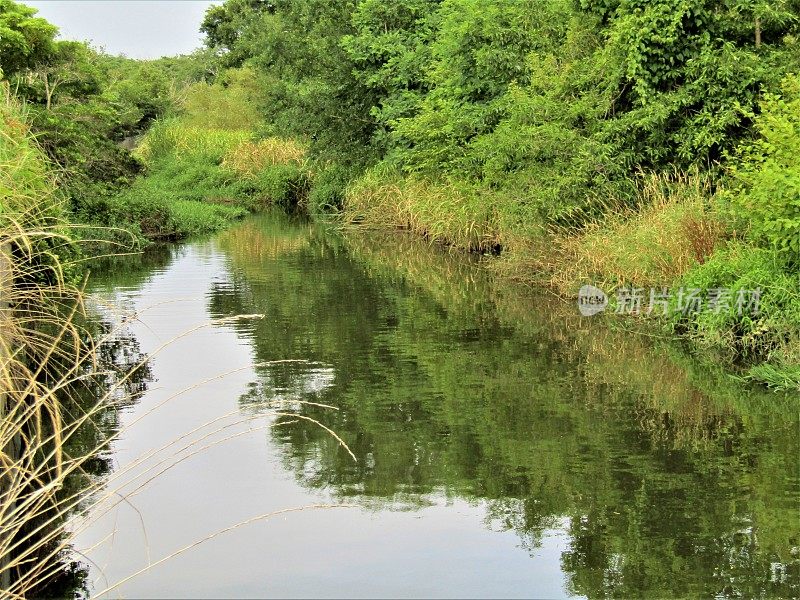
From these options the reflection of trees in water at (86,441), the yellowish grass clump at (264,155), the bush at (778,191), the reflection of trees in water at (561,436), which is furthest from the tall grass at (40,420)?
the yellowish grass clump at (264,155)

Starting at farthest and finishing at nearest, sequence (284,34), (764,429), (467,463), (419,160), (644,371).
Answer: (284,34), (419,160), (644,371), (764,429), (467,463)

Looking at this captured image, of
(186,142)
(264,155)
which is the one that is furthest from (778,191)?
(186,142)

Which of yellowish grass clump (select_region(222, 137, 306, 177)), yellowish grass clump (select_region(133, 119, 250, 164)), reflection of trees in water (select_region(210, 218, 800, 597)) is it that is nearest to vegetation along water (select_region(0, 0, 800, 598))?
reflection of trees in water (select_region(210, 218, 800, 597))

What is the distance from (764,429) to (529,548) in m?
3.42

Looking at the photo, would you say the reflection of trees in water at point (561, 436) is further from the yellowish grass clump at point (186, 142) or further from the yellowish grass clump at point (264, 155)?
the yellowish grass clump at point (186, 142)

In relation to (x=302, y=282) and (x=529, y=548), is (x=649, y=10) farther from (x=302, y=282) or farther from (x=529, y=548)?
(x=529, y=548)

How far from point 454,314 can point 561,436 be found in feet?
23.2

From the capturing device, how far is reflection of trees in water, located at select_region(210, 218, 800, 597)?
23.4ft

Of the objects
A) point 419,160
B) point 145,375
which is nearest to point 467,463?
point 145,375

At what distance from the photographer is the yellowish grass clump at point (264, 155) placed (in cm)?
4144

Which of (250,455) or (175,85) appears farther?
(175,85)

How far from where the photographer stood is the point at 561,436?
32.0ft

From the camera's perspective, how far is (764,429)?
9.80 metres

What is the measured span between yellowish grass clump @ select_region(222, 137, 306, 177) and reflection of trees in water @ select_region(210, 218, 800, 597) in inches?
985
